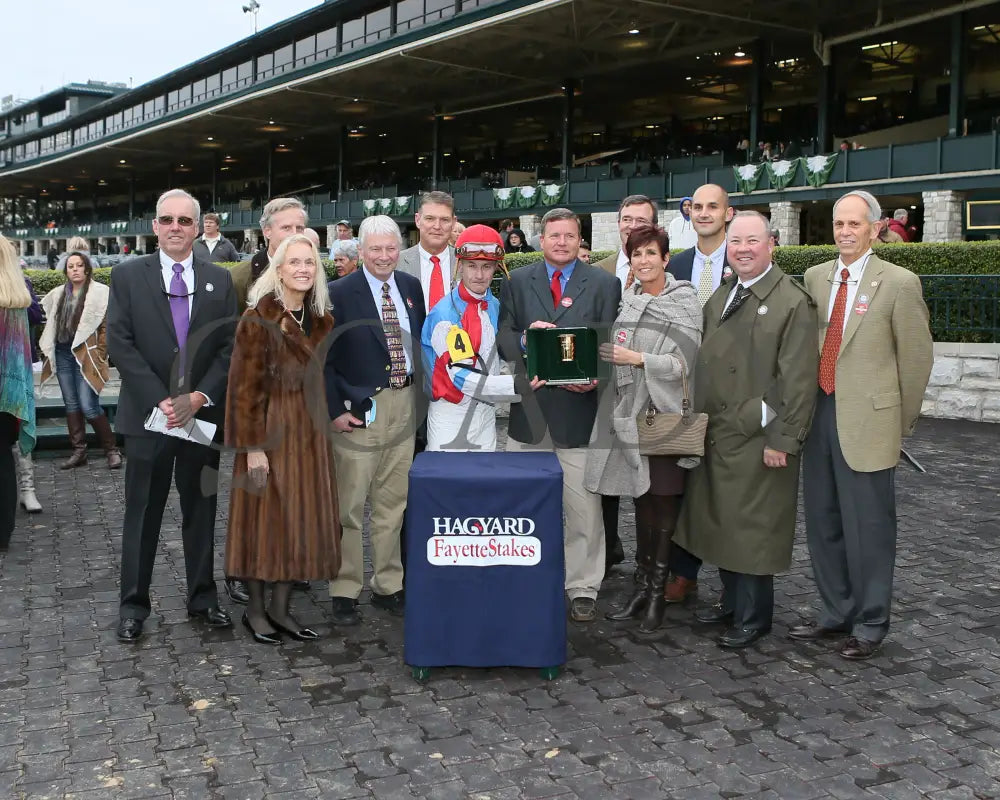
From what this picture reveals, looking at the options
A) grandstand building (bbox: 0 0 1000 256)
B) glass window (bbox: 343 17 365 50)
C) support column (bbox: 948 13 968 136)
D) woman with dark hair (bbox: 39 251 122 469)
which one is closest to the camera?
woman with dark hair (bbox: 39 251 122 469)

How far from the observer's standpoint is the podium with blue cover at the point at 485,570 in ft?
14.7

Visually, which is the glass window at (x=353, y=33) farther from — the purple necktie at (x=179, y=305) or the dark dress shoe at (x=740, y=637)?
the dark dress shoe at (x=740, y=637)

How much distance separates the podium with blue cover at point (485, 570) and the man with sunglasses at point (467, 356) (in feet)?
2.44

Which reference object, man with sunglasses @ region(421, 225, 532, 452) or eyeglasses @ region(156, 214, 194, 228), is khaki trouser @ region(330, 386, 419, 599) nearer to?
man with sunglasses @ region(421, 225, 532, 452)

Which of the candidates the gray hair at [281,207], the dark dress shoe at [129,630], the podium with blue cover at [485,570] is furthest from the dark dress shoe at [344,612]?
the gray hair at [281,207]

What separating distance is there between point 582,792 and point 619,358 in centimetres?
223

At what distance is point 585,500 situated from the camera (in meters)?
5.48

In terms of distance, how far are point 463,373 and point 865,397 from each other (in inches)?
81.3

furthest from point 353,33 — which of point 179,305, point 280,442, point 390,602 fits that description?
point 280,442

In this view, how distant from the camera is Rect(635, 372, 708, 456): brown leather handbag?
16.5 feet

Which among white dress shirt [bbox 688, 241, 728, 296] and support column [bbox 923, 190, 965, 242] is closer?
white dress shirt [bbox 688, 241, 728, 296]

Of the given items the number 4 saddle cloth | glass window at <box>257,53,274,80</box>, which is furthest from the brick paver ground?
glass window at <box>257,53,274,80</box>

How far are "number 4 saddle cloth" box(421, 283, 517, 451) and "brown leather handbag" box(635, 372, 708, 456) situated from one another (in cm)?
77

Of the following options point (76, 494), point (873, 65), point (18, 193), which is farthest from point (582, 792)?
point (18, 193)
